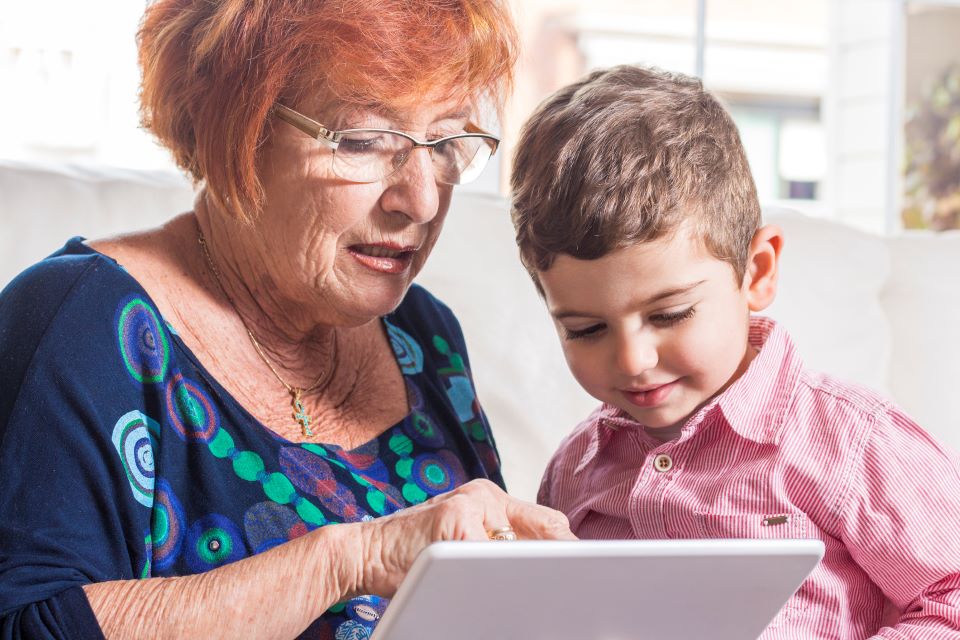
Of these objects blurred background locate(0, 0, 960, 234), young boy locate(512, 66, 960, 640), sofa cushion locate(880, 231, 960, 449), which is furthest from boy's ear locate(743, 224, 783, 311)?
sofa cushion locate(880, 231, 960, 449)

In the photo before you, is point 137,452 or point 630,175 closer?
point 137,452

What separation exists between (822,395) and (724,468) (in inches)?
6.1

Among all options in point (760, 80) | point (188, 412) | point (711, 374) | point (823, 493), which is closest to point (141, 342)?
point (188, 412)

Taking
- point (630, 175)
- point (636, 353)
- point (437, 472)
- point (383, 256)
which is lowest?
point (437, 472)

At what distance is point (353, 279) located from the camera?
1421 mm

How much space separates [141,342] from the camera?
1.25m

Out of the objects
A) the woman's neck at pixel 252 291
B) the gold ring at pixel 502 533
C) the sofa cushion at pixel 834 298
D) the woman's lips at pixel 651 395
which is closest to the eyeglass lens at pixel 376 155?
the woman's neck at pixel 252 291

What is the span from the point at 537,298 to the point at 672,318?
0.70 m

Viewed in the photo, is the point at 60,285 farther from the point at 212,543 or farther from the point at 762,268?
the point at 762,268

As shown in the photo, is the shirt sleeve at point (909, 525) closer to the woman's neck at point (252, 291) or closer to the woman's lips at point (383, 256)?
the woman's lips at point (383, 256)

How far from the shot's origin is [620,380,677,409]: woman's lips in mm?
1377

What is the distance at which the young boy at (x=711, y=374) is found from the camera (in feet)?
4.17

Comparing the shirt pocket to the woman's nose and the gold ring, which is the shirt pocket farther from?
the woman's nose

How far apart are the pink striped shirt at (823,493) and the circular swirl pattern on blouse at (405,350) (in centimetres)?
38
